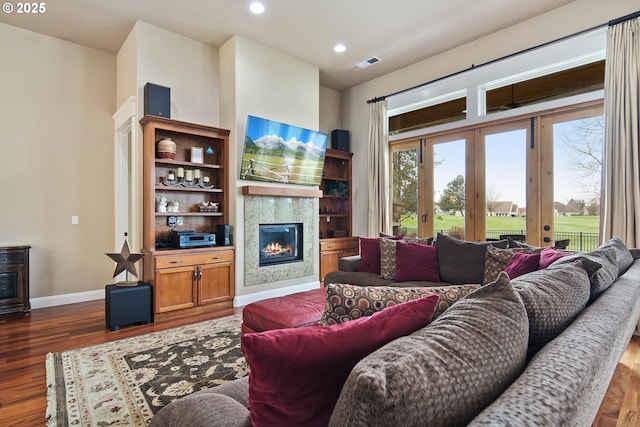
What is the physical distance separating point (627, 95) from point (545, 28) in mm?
1216

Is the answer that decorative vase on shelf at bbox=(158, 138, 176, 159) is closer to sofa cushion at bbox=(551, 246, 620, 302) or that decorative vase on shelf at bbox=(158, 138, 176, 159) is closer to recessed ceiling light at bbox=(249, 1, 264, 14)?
recessed ceiling light at bbox=(249, 1, 264, 14)

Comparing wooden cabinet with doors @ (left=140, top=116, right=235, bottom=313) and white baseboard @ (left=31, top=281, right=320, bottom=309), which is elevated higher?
wooden cabinet with doors @ (left=140, top=116, right=235, bottom=313)

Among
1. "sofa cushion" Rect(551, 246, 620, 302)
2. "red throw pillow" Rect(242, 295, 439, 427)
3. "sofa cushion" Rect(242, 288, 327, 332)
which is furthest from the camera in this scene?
"sofa cushion" Rect(242, 288, 327, 332)

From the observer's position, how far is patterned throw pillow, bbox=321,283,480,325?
3.79ft

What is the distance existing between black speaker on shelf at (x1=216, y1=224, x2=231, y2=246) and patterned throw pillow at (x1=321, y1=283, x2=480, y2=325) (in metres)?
3.34

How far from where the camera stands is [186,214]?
4.13 m

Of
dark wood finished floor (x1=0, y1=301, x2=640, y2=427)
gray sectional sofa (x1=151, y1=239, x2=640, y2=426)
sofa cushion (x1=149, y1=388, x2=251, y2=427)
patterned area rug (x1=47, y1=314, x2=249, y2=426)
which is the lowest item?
dark wood finished floor (x1=0, y1=301, x2=640, y2=427)

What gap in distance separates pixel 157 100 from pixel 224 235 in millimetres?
1779

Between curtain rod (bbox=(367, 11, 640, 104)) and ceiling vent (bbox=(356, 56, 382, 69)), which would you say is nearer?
curtain rod (bbox=(367, 11, 640, 104))

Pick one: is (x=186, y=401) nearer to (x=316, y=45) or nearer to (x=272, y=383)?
(x=272, y=383)

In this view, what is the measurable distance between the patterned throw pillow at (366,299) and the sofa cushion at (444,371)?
31cm

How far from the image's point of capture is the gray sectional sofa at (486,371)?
54cm

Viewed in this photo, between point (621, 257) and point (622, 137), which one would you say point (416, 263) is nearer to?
point (621, 257)

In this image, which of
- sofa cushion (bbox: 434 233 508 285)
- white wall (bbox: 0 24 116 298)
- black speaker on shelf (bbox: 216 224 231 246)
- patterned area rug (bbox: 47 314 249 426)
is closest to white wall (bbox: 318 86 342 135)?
black speaker on shelf (bbox: 216 224 231 246)
